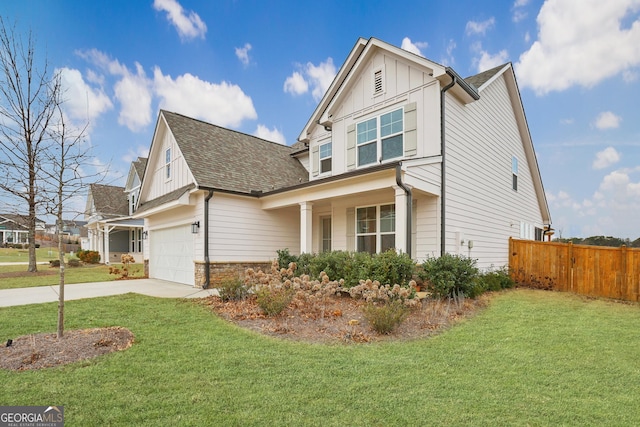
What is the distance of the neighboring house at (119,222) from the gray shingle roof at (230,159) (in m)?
13.9

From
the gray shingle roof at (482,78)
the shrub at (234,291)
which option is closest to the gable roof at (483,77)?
the gray shingle roof at (482,78)

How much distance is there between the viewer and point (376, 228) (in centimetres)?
1050

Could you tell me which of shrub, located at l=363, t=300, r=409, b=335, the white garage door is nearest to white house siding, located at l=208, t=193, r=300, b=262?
the white garage door

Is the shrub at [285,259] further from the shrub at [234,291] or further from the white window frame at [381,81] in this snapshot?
the white window frame at [381,81]

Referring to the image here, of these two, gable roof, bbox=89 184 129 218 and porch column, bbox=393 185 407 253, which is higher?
gable roof, bbox=89 184 129 218

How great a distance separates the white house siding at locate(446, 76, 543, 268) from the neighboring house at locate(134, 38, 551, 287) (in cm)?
6

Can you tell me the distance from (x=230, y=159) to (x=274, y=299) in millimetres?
8266

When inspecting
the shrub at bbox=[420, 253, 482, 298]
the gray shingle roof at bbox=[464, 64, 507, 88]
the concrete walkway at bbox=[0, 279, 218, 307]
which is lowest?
the concrete walkway at bbox=[0, 279, 218, 307]

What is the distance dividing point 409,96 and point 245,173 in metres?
6.74

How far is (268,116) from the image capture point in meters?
20.3

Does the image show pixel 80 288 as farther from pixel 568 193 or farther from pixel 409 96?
pixel 568 193

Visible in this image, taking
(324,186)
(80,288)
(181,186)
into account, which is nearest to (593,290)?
(324,186)

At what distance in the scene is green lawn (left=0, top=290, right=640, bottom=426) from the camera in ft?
9.79

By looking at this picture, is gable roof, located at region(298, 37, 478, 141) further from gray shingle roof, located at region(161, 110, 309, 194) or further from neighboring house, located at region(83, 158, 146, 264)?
neighboring house, located at region(83, 158, 146, 264)
